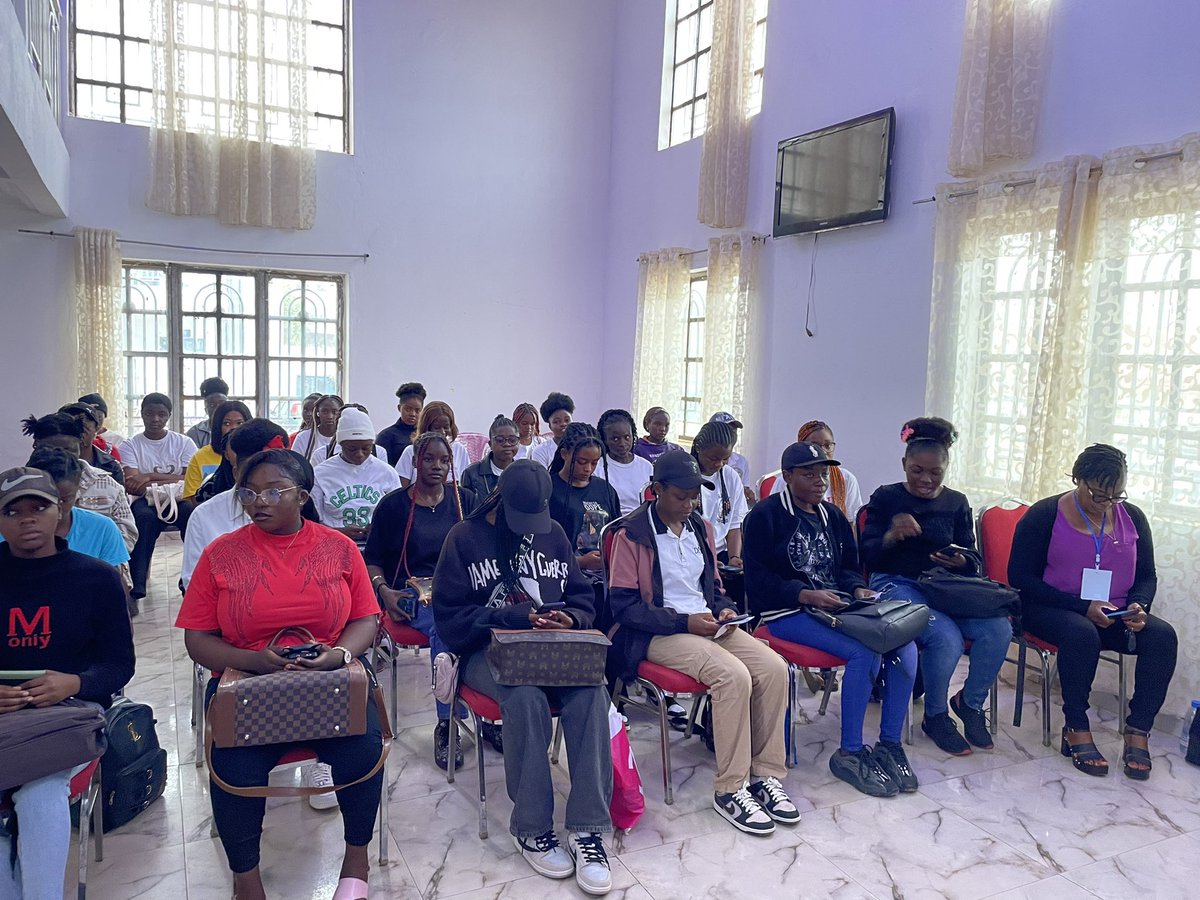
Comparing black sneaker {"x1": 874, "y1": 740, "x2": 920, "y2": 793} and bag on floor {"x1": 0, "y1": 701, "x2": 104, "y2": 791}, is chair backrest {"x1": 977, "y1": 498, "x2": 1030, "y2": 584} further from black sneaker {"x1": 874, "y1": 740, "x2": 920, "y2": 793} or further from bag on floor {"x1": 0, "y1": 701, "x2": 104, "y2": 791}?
bag on floor {"x1": 0, "y1": 701, "x2": 104, "y2": 791}

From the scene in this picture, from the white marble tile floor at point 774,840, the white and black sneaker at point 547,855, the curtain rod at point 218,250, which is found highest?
the curtain rod at point 218,250

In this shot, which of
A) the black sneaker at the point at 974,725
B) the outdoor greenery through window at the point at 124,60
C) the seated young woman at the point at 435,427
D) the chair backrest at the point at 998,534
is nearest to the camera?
the black sneaker at the point at 974,725

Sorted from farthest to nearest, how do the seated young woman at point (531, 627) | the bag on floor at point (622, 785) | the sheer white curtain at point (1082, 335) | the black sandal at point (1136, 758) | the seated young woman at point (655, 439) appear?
the seated young woman at point (655, 439) < the sheer white curtain at point (1082, 335) < the black sandal at point (1136, 758) < the bag on floor at point (622, 785) < the seated young woman at point (531, 627)

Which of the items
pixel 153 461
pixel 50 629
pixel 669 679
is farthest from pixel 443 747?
pixel 153 461

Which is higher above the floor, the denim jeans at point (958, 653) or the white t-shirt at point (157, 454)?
the white t-shirt at point (157, 454)

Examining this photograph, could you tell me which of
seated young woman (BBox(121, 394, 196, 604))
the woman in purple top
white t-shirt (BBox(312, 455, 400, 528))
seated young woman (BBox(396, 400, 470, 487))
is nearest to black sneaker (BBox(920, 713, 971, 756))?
the woman in purple top

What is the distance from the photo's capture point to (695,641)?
3.05 metres

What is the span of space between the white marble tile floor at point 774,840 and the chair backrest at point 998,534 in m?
0.84

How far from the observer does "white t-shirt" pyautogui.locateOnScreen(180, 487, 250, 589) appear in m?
3.02

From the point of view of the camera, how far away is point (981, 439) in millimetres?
4891

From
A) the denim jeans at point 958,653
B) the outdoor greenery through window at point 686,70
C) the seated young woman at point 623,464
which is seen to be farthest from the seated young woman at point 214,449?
the outdoor greenery through window at point 686,70

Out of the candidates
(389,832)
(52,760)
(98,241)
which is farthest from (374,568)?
(98,241)

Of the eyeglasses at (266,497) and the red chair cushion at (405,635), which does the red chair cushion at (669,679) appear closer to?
the red chair cushion at (405,635)

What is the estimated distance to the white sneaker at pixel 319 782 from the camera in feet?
9.35
